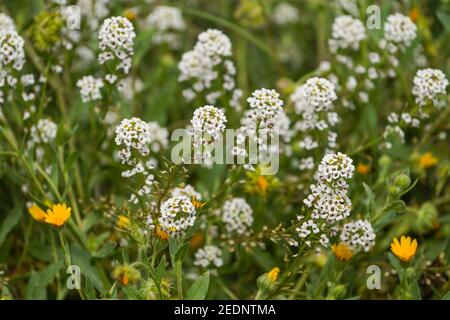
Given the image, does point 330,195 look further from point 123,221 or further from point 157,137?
point 157,137

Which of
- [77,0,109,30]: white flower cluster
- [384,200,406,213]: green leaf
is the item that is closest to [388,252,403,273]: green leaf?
[384,200,406,213]: green leaf

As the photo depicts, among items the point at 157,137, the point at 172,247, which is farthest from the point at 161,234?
the point at 157,137

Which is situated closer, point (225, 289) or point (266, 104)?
point (266, 104)

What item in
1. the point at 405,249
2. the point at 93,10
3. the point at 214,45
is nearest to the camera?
the point at 405,249

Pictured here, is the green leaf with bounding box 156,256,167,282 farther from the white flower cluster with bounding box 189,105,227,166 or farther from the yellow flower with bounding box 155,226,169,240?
the white flower cluster with bounding box 189,105,227,166

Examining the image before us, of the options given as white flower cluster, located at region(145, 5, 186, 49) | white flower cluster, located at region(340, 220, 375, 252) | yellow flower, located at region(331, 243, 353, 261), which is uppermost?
white flower cluster, located at region(145, 5, 186, 49)

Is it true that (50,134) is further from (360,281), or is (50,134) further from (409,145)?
(409,145)
